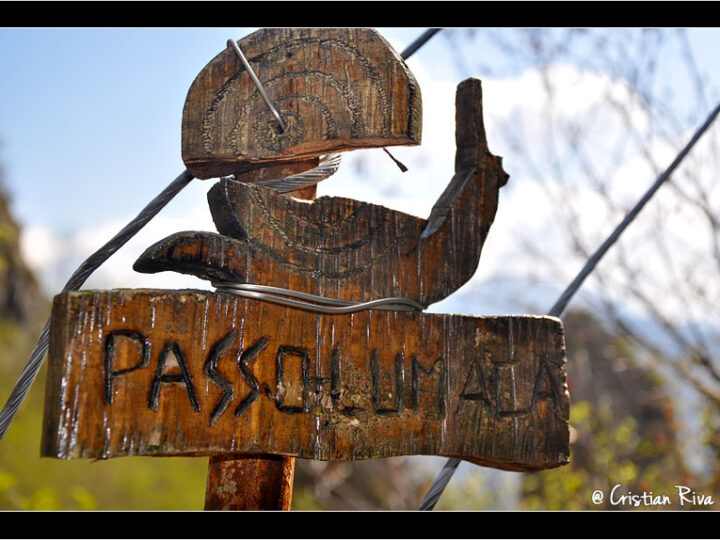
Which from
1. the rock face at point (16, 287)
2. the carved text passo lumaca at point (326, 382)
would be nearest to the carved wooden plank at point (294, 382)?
the carved text passo lumaca at point (326, 382)

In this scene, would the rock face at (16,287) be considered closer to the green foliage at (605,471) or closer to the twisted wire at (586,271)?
the green foliage at (605,471)

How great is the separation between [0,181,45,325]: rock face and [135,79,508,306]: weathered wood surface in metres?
5.11

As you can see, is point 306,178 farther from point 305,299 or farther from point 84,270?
point 84,270

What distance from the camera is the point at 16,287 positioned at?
225 inches

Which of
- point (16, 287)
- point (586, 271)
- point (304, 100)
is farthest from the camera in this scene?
point (16, 287)

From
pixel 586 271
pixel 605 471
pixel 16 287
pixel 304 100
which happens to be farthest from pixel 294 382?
pixel 16 287

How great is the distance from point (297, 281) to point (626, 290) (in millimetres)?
2550

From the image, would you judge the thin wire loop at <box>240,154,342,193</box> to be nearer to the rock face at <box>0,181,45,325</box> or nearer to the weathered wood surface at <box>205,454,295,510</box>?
the weathered wood surface at <box>205,454,295,510</box>

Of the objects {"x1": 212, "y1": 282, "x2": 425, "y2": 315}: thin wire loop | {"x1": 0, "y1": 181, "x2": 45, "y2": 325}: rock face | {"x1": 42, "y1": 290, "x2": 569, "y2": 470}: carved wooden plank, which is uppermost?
{"x1": 0, "y1": 181, "x2": 45, "y2": 325}: rock face

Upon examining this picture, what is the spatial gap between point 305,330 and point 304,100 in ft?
1.23

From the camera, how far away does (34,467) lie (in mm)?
4512

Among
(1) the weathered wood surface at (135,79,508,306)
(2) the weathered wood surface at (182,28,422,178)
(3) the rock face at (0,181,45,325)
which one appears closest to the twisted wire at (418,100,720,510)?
(1) the weathered wood surface at (135,79,508,306)

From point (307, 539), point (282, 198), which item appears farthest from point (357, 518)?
point (282, 198)

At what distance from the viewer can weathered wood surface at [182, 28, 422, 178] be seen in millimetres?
1073
